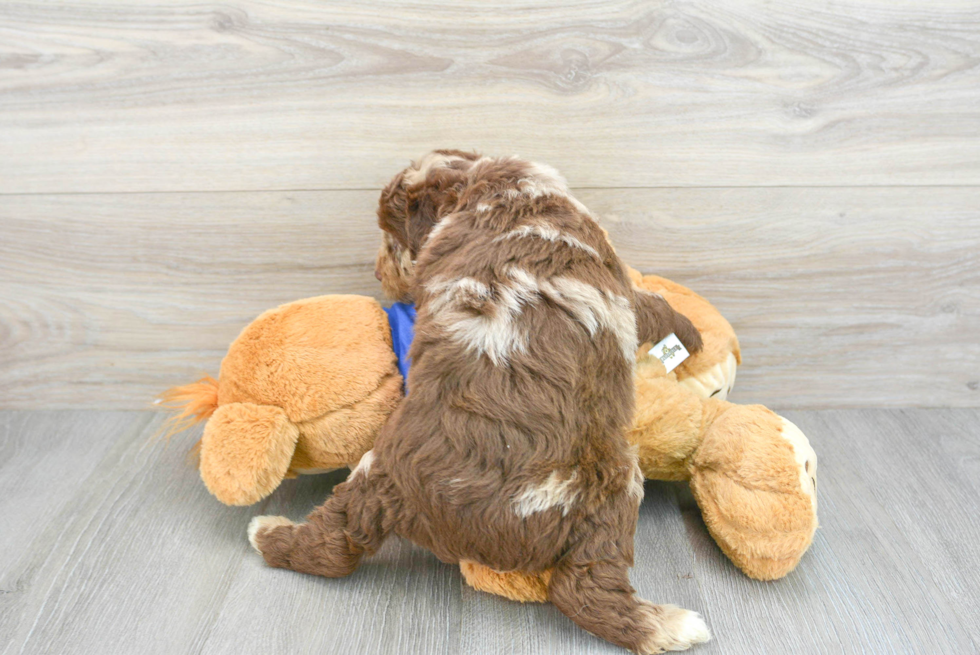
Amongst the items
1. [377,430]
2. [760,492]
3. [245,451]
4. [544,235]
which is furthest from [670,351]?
[245,451]

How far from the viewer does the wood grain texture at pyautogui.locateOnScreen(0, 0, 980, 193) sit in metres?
1.15

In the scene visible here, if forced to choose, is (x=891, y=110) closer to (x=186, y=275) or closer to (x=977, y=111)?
(x=977, y=111)

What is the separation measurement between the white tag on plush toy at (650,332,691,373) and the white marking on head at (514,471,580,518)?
0.32m

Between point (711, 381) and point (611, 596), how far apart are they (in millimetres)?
418

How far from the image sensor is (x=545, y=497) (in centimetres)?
84

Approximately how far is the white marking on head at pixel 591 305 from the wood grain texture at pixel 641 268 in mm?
417

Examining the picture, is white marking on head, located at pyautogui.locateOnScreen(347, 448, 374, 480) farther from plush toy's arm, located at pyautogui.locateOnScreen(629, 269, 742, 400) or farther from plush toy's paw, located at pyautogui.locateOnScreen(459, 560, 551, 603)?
plush toy's arm, located at pyautogui.locateOnScreen(629, 269, 742, 400)

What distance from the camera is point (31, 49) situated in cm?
118

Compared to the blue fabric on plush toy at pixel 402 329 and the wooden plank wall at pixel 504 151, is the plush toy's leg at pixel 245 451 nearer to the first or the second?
the blue fabric on plush toy at pixel 402 329

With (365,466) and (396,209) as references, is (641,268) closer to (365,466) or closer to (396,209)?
(396,209)

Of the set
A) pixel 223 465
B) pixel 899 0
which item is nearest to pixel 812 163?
pixel 899 0

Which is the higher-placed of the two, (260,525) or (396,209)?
(396,209)

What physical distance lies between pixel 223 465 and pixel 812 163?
3.40 feet

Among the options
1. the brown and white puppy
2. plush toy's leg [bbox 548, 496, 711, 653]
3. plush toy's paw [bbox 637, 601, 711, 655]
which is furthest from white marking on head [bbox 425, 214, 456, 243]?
plush toy's paw [bbox 637, 601, 711, 655]
